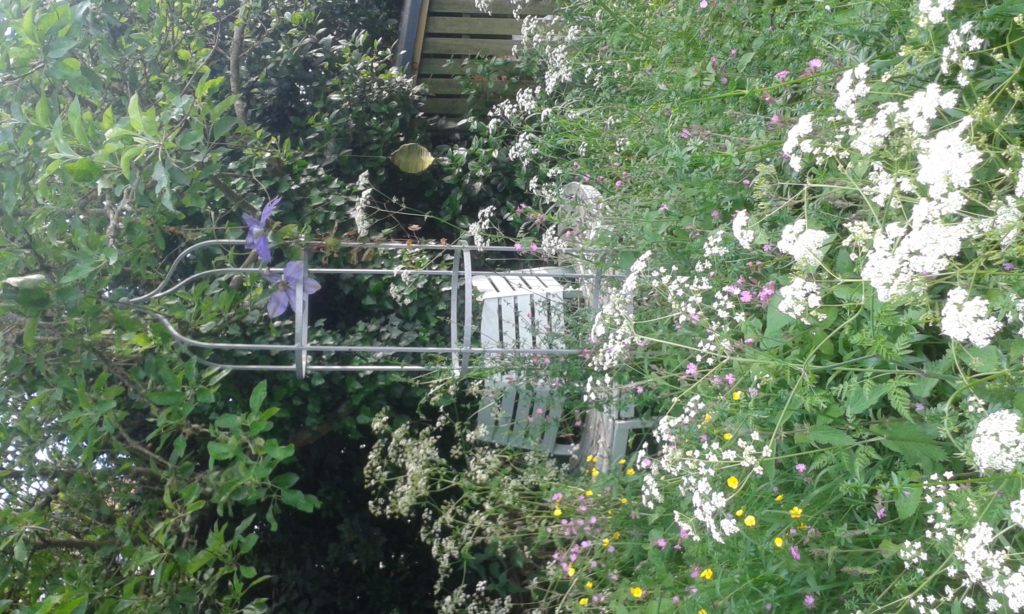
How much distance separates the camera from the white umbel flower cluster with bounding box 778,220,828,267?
53.6 inches

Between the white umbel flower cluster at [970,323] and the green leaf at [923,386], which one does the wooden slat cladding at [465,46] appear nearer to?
the green leaf at [923,386]

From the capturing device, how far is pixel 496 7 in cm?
398

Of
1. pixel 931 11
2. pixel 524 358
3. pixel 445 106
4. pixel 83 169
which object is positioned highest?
pixel 445 106

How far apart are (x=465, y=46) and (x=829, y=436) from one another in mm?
3090

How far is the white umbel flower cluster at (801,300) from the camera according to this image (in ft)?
4.47

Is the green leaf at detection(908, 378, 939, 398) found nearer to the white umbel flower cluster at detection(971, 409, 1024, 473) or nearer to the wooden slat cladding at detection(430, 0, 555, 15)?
the white umbel flower cluster at detection(971, 409, 1024, 473)

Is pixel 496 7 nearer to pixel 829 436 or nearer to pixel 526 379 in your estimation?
pixel 526 379

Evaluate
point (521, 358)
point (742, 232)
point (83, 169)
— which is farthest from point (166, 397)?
point (742, 232)

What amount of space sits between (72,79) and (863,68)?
5.28 ft

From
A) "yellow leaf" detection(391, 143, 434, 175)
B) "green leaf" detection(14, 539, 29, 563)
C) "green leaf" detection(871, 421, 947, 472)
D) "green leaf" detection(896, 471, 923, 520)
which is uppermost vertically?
"yellow leaf" detection(391, 143, 434, 175)

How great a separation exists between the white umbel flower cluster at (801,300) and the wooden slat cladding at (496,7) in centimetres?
276

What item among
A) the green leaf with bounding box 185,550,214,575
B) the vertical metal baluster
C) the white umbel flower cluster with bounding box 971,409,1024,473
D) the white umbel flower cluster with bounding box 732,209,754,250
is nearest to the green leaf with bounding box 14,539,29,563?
the green leaf with bounding box 185,550,214,575

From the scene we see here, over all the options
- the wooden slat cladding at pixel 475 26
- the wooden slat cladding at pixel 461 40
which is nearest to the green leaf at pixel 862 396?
the wooden slat cladding at pixel 461 40

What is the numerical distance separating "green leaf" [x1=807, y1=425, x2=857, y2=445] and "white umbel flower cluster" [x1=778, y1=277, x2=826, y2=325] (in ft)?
0.63
